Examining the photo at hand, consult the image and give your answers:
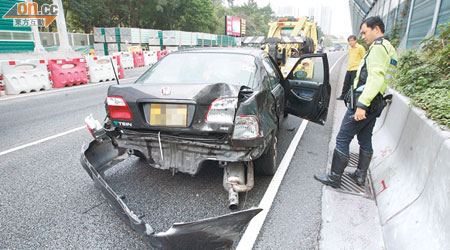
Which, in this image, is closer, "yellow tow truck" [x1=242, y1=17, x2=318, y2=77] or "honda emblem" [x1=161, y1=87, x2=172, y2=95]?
"honda emblem" [x1=161, y1=87, x2=172, y2=95]

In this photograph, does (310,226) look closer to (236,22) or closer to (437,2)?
(437,2)

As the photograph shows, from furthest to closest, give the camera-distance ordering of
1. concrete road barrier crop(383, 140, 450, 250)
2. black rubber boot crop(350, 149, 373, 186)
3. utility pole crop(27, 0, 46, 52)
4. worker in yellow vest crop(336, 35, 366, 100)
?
1. utility pole crop(27, 0, 46, 52)
2. worker in yellow vest crop(336, 35, 366, 100)
3. black rubber boot crop(350, 149, 373, 186)
4. concrete road barrier crop(383, 140, 450, 250)

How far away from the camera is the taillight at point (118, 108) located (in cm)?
279


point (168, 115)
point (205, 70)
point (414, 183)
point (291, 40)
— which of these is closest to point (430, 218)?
point (414, 183)

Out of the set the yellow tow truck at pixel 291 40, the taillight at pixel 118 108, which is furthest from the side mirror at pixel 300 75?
the yellow tow truck at pixel 291 40

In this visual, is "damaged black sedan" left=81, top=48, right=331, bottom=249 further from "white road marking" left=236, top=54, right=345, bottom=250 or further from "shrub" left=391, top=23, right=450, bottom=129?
"shrub" left=391, top=23, right=450, bottom=129

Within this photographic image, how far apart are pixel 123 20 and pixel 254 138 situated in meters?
44.3

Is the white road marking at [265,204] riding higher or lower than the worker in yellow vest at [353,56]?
lower

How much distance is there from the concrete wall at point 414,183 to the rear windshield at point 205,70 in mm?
1696

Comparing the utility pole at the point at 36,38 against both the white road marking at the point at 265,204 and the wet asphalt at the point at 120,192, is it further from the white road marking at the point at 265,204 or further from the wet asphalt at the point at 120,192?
the white road marking at the point at 265,204

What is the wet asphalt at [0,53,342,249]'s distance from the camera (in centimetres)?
241

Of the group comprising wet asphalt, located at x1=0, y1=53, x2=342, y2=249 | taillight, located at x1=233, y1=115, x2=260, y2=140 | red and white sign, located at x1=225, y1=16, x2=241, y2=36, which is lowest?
wet asphalt, located at x1=0, y1=53, x2=342, y2=249

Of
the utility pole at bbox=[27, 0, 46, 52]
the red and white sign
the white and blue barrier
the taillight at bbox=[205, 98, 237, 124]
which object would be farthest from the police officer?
the red and white sign

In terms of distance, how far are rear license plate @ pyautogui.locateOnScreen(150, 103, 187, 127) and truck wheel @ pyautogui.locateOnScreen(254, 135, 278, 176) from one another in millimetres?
1069
